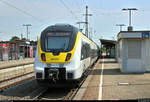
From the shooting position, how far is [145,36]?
16.4m

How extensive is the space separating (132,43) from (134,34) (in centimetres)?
94

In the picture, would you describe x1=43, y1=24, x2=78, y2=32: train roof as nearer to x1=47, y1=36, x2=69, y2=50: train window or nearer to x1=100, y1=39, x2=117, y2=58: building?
x1=47, y1=36, x2=69, y2=50: train window

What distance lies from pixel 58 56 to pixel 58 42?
803 millimetres

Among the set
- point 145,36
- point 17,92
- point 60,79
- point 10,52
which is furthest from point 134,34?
point 10,52

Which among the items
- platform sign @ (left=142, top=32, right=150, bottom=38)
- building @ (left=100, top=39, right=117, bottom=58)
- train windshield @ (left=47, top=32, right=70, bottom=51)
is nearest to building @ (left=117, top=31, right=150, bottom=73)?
platform sign @ (left=142, top=32, right=150, bottom=38)

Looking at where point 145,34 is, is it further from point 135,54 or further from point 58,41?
point 58,41

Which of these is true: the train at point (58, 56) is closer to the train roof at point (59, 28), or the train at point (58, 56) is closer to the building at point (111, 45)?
the train roof at point (59, 28)

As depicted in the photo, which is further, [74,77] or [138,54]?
[138,54]

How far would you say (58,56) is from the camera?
955 centimetres

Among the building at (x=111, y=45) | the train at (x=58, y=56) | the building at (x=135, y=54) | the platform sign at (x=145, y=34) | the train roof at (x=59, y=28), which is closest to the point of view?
the train at (x=58, y=56)

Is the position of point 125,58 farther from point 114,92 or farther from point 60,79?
point 60,79

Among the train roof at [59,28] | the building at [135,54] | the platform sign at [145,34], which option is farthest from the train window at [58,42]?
the platform sign at [145,34]

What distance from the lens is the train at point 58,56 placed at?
9.33 m

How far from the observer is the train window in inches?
390
